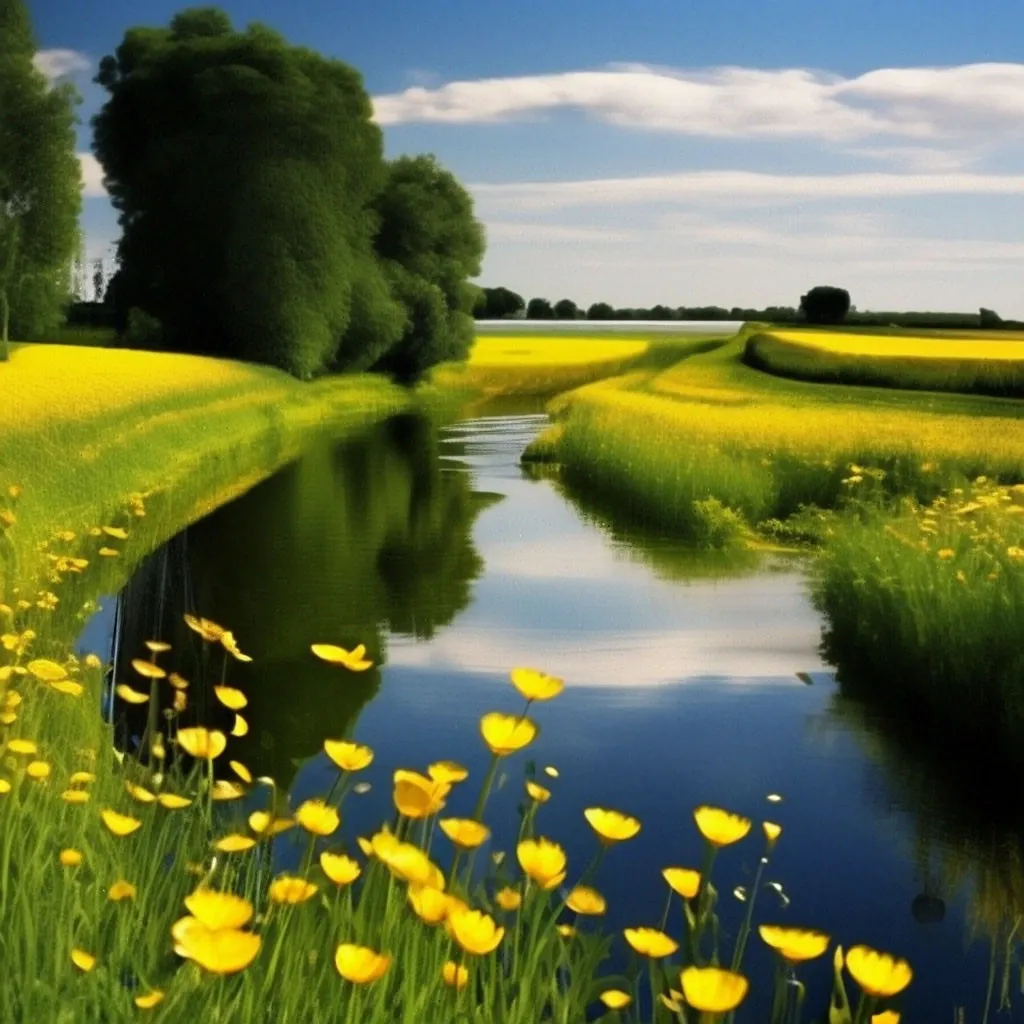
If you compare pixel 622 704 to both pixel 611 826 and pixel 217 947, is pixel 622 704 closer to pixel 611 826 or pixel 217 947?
pixel 611 826

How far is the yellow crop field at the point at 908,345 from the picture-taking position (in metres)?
22.0

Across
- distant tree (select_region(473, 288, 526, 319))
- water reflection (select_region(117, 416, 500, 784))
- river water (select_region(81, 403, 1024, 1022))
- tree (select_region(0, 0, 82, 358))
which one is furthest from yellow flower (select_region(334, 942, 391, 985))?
distant tree (select_region(473, 288, 526, 319))

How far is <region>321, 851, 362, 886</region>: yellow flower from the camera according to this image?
5.41 ft

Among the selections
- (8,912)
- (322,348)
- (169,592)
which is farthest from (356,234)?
(8,912)

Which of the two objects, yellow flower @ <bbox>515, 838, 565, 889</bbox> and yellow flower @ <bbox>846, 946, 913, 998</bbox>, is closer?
yellow flower @ <bbox>846, 946, 913, 998</bbox>

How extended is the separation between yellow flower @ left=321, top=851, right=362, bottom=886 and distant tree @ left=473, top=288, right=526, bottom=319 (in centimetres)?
2586

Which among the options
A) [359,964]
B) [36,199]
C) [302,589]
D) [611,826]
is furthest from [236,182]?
[359,964]

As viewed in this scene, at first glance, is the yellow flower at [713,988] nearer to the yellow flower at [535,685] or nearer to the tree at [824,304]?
the yellow flower at [535,685]

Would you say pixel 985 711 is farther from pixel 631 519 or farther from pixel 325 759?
pixel 631 519

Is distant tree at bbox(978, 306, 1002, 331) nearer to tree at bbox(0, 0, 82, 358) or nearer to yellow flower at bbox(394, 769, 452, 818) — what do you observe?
tree at bbox(0, 0, 82, 358)

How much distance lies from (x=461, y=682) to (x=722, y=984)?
14.2 ft

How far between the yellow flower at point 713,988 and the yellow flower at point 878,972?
115mm

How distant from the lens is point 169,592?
723 centimetres

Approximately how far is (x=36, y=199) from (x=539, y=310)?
1358cm
